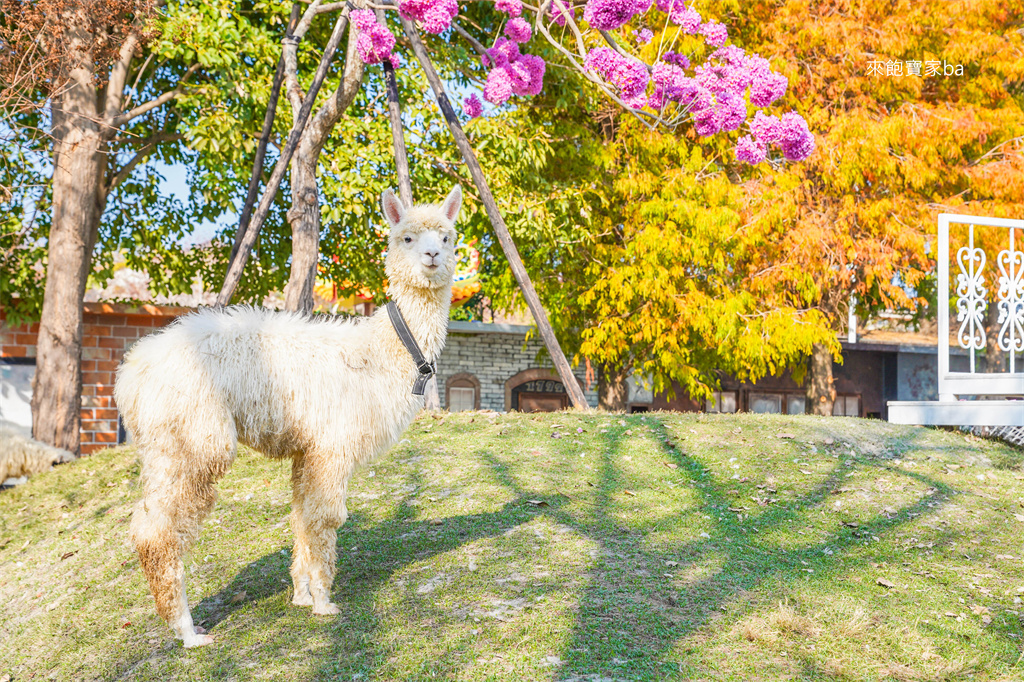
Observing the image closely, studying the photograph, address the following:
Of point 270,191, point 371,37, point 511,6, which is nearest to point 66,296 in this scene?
point 270,191

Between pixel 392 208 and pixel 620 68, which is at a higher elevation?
pixel 620 68

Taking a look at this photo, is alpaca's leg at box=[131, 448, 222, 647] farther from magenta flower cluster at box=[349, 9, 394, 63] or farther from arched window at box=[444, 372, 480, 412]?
arched window at box=[444, 372, 480, 412]

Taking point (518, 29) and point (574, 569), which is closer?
point (574, 569)

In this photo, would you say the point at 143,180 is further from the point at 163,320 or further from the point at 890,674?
the point at 890,674

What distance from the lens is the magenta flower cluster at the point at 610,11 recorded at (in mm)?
6789

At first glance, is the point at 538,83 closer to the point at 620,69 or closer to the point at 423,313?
the point at 620,69

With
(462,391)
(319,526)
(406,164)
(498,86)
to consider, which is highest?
(498,86)

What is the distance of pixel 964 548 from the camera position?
5980 millimetres

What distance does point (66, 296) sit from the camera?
36.3 feet

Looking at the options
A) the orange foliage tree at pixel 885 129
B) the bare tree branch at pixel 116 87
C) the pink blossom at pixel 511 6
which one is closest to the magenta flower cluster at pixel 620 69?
the pink blossom at pixel 511 6

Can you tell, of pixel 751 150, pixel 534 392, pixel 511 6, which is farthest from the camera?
pixel 534 392

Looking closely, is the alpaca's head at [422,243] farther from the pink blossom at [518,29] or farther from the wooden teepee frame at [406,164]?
the wooden teepee frame at [406,164]

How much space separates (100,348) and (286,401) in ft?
39.9

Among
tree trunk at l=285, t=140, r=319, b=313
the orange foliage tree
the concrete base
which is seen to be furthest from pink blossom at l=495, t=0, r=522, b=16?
the orange foliage tree
